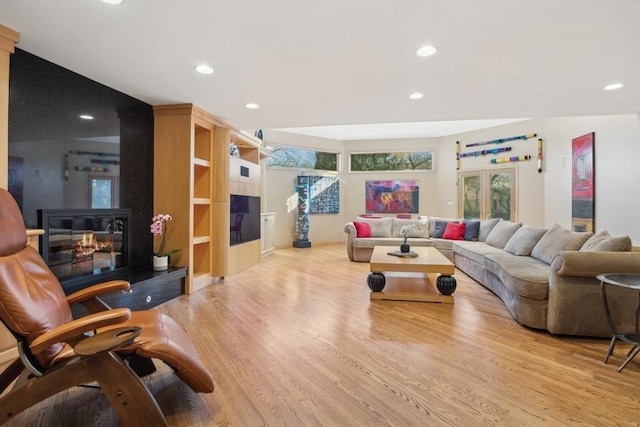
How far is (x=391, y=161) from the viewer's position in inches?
354

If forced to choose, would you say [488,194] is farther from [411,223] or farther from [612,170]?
[612,170]

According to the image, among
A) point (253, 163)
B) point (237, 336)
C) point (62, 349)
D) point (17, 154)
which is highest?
point (253, 163)

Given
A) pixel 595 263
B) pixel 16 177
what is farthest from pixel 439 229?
pixel 16 177

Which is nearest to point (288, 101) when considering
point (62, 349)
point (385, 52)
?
point (385, 52)

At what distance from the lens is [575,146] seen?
18.3 feet

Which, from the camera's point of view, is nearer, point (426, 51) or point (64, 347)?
point (64, 347)

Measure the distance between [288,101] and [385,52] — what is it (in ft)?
4.96

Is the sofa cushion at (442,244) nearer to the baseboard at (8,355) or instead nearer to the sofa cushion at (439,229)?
the sofa cushion at (439,229)

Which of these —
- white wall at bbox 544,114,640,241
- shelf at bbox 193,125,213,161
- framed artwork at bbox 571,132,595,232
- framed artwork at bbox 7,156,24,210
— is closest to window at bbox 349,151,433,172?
white wall at bbox 544,114,640,241

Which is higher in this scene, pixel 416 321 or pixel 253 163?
pixel 253 163

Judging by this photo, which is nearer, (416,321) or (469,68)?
(469,68)

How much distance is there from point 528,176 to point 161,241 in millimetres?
7258

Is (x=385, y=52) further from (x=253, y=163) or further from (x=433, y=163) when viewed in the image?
(x=433, y=163)

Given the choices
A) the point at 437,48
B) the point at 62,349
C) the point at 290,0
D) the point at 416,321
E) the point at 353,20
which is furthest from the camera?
the point at 416,321
